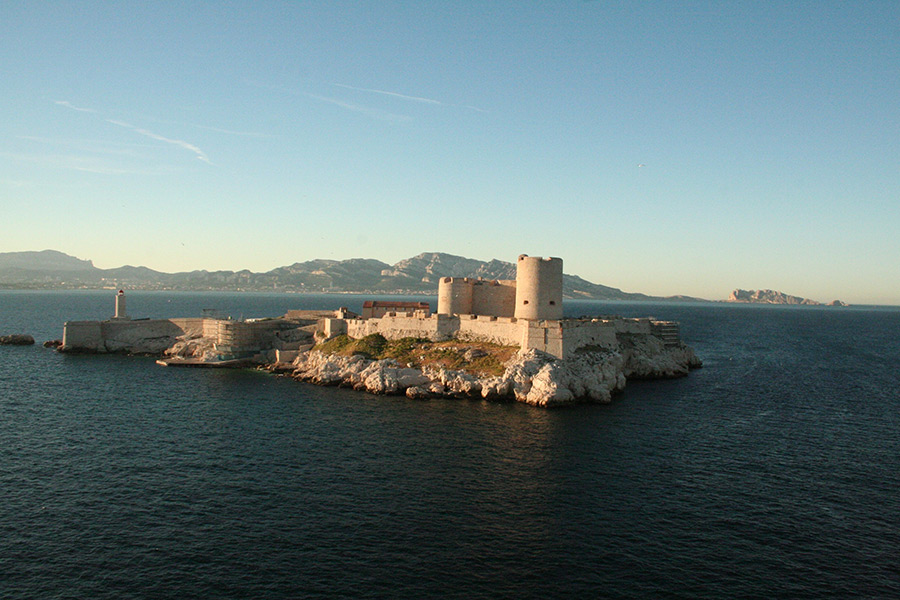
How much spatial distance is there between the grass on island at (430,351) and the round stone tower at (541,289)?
5525 mm

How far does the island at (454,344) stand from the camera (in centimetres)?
4738

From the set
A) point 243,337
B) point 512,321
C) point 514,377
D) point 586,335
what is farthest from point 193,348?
point 586,335

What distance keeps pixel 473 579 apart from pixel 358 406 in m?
26.1

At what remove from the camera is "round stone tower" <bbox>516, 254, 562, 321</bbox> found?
5538 cm

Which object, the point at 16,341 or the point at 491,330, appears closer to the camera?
the point at 491,330

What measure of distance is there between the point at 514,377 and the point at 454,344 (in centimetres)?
1061

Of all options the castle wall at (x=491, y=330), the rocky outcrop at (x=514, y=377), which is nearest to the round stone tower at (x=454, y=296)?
the castle wall at (x=491, y=330)

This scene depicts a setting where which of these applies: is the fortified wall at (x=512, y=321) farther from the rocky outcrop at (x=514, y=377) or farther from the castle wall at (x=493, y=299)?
the rocky outcrop at (x=514, y=377)

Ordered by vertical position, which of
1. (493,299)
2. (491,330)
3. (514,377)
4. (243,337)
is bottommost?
(514,377)

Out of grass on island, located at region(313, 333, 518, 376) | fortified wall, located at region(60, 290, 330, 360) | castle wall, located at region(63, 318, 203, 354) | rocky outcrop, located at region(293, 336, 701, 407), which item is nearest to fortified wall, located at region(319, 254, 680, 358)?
→ grass on island, located at region(313, 333, 518, 376)

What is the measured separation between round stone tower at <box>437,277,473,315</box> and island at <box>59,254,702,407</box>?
114 mm

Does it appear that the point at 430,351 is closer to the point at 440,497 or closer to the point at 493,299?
the point at 493,299

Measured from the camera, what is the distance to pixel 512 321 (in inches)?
2092

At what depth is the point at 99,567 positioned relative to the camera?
1920 centimetres
